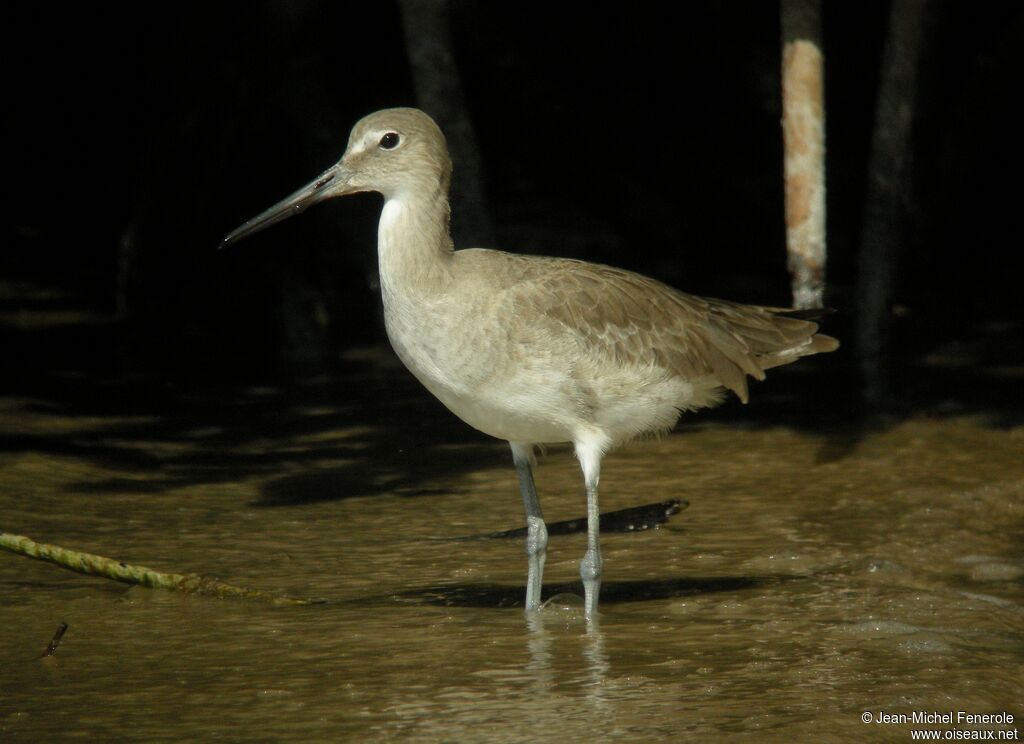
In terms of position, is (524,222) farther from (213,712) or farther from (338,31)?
(213,712)

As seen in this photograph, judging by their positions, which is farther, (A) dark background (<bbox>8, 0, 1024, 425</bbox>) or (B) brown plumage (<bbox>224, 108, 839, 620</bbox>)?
(A) dark background (<bbox>8, 0, 1024, 425</bbox>)

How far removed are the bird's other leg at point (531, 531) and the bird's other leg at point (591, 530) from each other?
18 cm

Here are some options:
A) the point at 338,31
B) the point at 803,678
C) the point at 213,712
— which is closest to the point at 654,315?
the point at 803,678

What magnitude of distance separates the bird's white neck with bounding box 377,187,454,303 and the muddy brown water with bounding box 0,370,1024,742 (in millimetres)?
1202

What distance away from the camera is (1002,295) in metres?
11.9

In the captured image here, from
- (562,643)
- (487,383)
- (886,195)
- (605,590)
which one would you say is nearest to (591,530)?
(605,590)

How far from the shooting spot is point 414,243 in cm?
597

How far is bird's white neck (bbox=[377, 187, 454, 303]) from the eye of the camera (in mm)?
5891

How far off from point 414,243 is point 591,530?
1.25m

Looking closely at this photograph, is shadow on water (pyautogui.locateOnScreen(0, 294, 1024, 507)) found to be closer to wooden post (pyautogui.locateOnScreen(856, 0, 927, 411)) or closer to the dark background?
the dark background

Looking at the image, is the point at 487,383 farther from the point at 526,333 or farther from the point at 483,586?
the point at 483,586

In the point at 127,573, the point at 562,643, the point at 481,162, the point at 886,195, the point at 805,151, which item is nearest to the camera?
the point at 562,643

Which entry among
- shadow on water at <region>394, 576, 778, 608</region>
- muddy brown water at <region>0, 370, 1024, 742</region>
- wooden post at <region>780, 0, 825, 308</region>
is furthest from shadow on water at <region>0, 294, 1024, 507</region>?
shadow on water at <region>394, 576, 778, 608</region>

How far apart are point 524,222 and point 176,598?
24.6 ft
